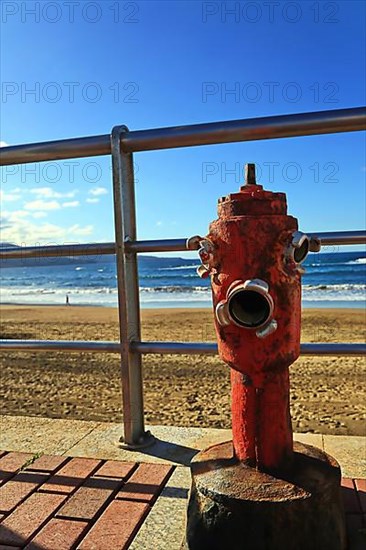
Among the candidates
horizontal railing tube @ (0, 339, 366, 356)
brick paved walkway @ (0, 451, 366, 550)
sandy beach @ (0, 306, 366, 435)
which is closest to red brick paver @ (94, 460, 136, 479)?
brick paved walkway @ (0, 451, 366, 550)

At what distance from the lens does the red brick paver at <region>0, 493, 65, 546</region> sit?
50.8 inches

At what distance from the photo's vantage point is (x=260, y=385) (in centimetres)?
116

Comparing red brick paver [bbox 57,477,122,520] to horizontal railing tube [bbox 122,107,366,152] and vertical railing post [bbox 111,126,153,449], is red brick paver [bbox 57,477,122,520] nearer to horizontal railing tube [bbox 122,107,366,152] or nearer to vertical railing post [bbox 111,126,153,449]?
vertical railing post [bbox 111,126,153,449]

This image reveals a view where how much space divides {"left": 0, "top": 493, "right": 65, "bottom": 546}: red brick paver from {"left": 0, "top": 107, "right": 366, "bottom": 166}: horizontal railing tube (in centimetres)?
111

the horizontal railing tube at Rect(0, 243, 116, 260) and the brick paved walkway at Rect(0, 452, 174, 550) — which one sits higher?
the horizontal railing tube at Rect(0, 243, 116, 260)

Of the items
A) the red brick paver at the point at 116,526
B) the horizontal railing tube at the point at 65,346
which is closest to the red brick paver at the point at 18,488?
the red brick paver at the point at 116,526

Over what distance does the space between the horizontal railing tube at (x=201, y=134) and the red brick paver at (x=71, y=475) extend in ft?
3.45

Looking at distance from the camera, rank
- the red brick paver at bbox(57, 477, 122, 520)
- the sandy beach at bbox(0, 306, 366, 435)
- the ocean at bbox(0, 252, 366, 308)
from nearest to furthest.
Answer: the red brick paver at bbox(57, 477, 122, 520), the sandy beach at bbox(0, 306, 366, 435), the ocean at bbox(0, 252, 366, 308)

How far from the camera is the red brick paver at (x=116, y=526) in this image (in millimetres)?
1248

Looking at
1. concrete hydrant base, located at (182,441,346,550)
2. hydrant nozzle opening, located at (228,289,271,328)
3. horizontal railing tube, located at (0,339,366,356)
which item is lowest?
concrete hydrant base, located at (182,441,346,550)

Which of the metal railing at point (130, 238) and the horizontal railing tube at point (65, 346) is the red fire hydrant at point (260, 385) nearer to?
the metal railing at point (130, 238)

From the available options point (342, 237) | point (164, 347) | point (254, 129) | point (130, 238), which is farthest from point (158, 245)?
point (342, 237)

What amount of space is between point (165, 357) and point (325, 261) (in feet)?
77.4

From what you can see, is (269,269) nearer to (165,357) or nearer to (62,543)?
(62,543)
